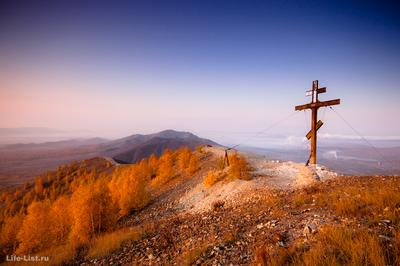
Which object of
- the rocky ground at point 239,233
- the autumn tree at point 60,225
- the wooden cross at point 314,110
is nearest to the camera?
the rocky ground at point 239,233

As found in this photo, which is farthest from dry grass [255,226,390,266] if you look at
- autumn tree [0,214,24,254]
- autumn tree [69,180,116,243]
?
autumn tree [0,214,24,254]

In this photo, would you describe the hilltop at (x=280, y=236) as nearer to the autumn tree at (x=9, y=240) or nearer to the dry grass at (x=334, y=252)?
the dry grass at (x=334, y=252)

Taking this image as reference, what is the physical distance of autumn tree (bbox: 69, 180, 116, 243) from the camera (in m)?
15.6

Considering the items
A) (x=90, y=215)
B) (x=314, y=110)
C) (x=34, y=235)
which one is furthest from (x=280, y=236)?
(x=34, y=235)

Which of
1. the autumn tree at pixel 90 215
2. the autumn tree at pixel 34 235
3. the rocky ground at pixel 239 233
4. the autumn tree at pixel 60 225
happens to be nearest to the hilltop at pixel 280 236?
the rocky ground at pixel 239 233

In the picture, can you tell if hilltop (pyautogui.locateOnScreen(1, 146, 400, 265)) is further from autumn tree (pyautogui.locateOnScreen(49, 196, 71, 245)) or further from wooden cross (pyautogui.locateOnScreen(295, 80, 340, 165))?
autumn tree (pyautogui.locateOnScreen(49, 196, 71, 245))

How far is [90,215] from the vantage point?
1566cm

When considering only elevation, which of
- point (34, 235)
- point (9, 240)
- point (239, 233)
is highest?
point (239, 233)

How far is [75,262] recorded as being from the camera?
8.35 meters

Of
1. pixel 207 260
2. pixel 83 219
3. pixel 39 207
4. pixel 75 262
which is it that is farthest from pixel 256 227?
A: pixel 39 207

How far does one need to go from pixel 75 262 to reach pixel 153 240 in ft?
11.5

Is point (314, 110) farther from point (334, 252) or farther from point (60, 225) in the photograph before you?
point (60, 225)

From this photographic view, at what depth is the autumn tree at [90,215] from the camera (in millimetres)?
15641

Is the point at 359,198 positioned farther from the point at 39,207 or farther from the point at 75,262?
the point at 39,207
